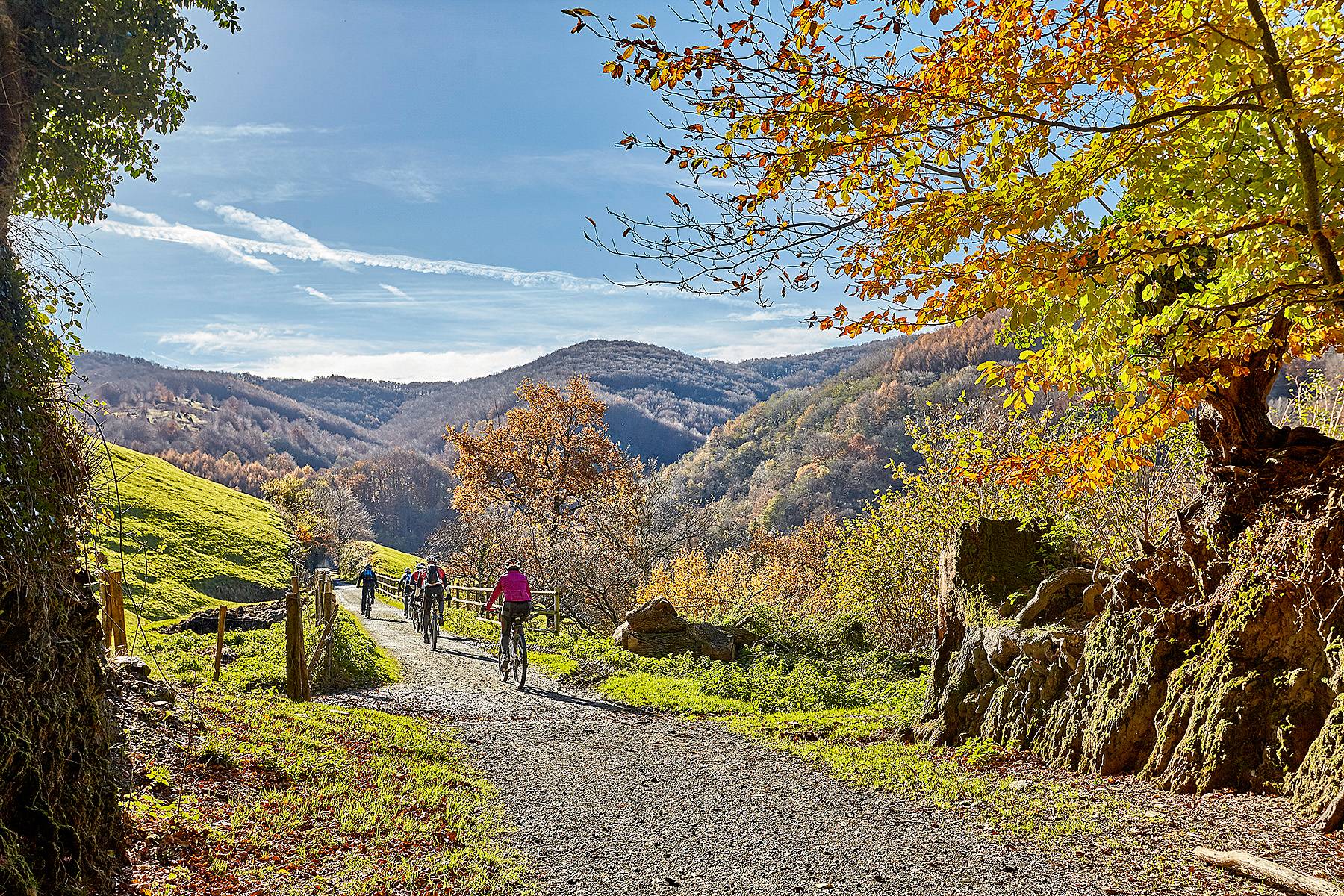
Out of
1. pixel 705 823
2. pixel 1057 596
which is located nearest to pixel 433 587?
pixel 705 823

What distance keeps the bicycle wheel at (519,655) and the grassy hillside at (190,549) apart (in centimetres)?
1002

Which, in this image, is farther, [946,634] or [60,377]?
[946,634]

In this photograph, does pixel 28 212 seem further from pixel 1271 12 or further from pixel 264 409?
pixel 264 409

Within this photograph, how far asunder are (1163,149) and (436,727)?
9175 mm

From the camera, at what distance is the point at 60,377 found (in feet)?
15.4

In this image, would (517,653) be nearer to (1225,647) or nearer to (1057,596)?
(1057,596)

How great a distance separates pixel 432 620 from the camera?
1817cm

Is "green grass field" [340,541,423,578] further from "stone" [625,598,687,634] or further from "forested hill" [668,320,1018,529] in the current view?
"stone" [625,598,687,634]

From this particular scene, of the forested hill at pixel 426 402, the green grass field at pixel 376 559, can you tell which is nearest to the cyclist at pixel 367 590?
the green grass field at pixel 376 559

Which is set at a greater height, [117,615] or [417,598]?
[117,615]

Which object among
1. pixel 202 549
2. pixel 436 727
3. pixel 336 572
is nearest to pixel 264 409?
pixel 336 572

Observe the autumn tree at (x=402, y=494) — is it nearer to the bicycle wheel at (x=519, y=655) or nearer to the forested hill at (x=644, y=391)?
the forested hill at (x=644, y=391)

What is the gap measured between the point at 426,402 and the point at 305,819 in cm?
19089

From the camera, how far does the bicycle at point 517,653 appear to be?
1258 cm
